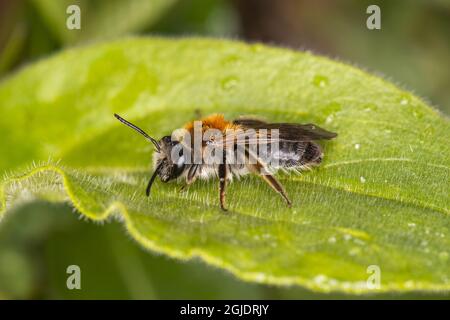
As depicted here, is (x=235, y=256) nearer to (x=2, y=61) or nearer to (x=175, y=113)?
(x=175, y=113)

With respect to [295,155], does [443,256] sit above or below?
below

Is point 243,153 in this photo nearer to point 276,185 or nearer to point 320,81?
point 276,185

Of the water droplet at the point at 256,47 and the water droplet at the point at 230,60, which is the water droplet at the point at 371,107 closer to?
the water droplet at the point at 256,47

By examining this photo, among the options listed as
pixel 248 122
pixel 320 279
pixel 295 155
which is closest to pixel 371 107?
pixel 295 155

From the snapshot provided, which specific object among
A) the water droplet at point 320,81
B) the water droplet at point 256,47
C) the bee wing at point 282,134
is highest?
the water droplet at point 256,47

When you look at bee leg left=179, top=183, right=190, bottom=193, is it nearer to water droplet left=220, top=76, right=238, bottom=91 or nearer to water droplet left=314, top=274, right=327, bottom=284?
water droplet left=220, top=76, right=238, bottom=91

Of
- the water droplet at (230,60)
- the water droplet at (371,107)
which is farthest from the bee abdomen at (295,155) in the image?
the water droplet at (230,60)

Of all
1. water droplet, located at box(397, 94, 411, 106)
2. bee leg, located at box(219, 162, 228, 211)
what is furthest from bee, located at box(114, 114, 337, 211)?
water droplet, located at box(397, 94, 411, 106)
